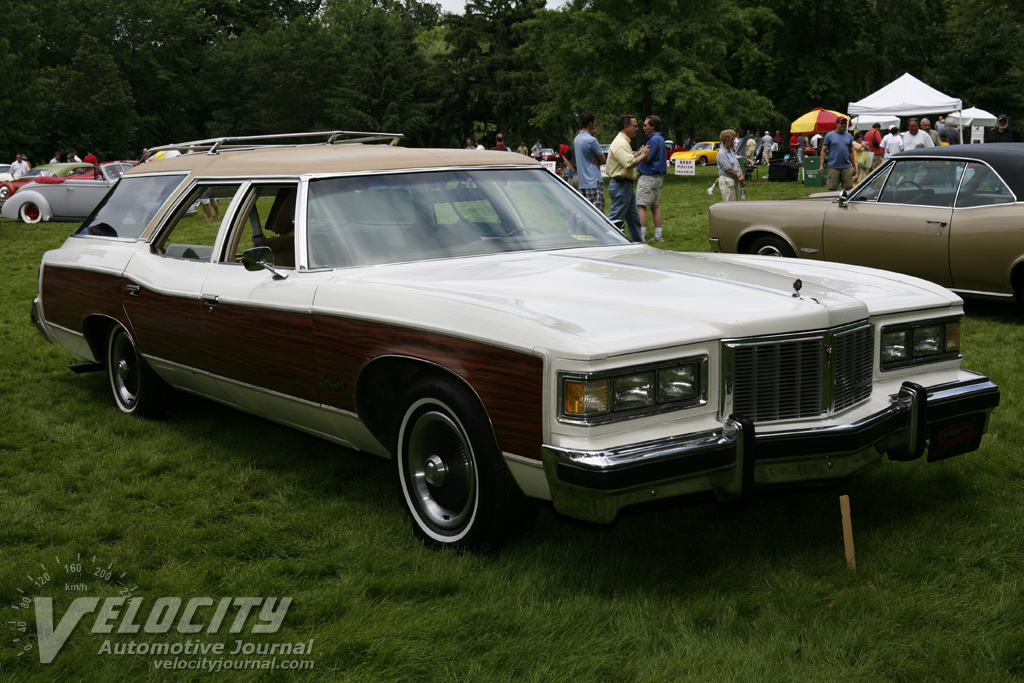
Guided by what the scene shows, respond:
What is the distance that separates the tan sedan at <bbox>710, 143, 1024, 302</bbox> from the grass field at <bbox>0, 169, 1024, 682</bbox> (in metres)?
3.08

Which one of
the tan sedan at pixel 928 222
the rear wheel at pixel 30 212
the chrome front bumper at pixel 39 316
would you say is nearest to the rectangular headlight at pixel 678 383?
the chrome front bumper at pixel 39 316

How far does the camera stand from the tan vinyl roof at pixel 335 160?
492 cm

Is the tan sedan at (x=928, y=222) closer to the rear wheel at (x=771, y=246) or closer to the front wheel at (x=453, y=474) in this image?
the rear wheel at (x=771, y=246)

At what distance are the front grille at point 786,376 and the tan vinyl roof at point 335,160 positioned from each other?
7.12 feet

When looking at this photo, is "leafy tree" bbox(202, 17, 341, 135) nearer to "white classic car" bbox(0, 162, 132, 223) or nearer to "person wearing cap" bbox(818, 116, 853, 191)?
"white classic car" bbox(0, 162, 132, 223)

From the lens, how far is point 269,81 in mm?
65438

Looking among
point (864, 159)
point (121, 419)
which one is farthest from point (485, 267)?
point (864, 159)

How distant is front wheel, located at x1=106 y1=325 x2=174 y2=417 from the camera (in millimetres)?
5898

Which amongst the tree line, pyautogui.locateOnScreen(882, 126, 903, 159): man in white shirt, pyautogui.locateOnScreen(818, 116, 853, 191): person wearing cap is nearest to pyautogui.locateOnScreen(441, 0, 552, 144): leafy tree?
the tree line

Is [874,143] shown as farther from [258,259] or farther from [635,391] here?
[635,391]

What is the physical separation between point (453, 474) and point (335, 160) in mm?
1856

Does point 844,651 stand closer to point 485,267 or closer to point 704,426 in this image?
point 704,426

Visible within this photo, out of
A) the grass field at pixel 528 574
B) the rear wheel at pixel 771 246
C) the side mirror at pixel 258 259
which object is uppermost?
the side mirror at pixel 258 259

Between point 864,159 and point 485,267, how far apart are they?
1897 cm
